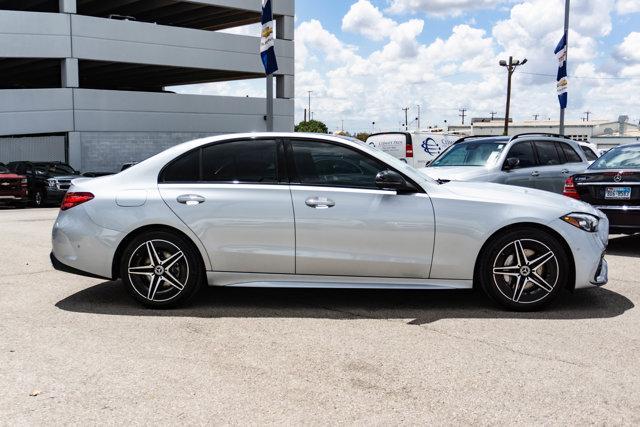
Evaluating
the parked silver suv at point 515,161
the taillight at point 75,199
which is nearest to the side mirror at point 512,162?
the parked silver suv at point 515,161

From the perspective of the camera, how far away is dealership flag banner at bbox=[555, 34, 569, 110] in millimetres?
21453

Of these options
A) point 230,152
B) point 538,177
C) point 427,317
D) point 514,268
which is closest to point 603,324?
point 514,268

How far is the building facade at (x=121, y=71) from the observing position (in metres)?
26.8

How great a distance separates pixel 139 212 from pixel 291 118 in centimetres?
2925

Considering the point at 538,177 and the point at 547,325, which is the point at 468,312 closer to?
the point at 547,325

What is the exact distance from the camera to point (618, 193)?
8367 millimetres

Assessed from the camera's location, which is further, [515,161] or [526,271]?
[515,161]

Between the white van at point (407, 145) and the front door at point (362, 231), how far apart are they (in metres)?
11.7

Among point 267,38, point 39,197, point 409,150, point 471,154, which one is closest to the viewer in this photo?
point 471,154

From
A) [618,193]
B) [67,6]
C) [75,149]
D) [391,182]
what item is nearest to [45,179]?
[75,149]

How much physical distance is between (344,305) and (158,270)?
1693 millimetres

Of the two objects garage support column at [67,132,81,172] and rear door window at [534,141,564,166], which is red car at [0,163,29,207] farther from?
rear door window at [534,141,564,166]

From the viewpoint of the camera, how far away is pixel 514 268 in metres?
5.28

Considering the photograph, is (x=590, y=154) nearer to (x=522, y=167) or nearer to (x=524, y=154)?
(x=524, y=154)
